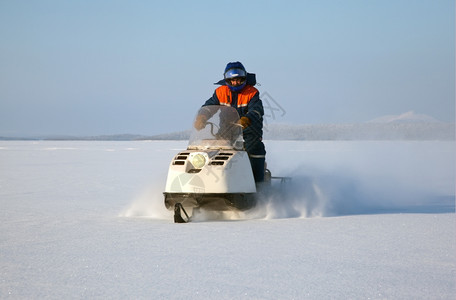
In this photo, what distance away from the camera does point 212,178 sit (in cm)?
688

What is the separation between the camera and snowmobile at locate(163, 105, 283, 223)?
271 inches

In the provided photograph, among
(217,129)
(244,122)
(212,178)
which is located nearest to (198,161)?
(212,178)

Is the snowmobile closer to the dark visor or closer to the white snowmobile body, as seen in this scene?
the white snowmobile body

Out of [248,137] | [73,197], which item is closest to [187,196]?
[248,137]

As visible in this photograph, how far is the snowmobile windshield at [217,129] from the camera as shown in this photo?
24.5 feet

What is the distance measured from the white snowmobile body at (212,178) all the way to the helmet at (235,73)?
91 cm

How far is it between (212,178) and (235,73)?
1800 mm

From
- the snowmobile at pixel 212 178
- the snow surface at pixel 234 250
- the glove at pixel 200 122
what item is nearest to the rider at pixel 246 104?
the glove at pixel 200 122

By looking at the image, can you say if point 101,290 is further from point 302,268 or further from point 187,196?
point 187,196

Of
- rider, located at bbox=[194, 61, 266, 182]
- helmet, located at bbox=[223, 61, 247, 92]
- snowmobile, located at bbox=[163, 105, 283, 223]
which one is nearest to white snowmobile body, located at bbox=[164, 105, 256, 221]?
snowmobile, located at bbox=[163, 105, 283, 223]

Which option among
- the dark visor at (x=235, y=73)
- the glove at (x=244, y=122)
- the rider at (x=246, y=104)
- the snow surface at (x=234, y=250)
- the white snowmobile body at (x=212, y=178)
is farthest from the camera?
the dark visor at (x=235, y=73)

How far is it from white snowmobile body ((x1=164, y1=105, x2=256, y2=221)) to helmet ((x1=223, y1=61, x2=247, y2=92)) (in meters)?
0.91

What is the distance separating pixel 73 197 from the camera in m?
10.5

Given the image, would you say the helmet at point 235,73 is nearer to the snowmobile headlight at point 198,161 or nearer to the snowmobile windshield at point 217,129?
the snowmobile windshield at point 217,129
